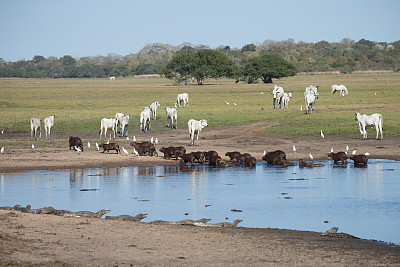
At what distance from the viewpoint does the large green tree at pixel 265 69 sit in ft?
254

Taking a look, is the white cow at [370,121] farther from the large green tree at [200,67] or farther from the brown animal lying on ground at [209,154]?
the large green tree at [200,67]

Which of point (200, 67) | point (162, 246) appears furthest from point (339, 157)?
point (200, 67)

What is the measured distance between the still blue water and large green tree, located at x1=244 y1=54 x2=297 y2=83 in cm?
5406

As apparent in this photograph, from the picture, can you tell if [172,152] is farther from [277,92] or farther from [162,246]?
[277,92]

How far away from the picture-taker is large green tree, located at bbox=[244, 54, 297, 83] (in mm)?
77375

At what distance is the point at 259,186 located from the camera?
18828mm

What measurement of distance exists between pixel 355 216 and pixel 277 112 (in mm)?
24476

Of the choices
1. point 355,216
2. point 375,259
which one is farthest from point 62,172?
point 375,259

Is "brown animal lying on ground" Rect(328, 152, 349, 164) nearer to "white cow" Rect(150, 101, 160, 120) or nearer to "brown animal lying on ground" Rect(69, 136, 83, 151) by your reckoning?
"brown animal lying on ground" Rect(69, 136, 83, 151)

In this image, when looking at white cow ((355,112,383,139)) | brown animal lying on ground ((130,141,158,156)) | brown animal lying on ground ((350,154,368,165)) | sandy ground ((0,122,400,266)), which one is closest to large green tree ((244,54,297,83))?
white cow ((355,112,383,139))

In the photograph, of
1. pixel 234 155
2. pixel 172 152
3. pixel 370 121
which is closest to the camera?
pixel 234 155

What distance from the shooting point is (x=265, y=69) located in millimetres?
77438

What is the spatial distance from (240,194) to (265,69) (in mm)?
61245

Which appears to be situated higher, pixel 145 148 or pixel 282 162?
pixel 145 148
